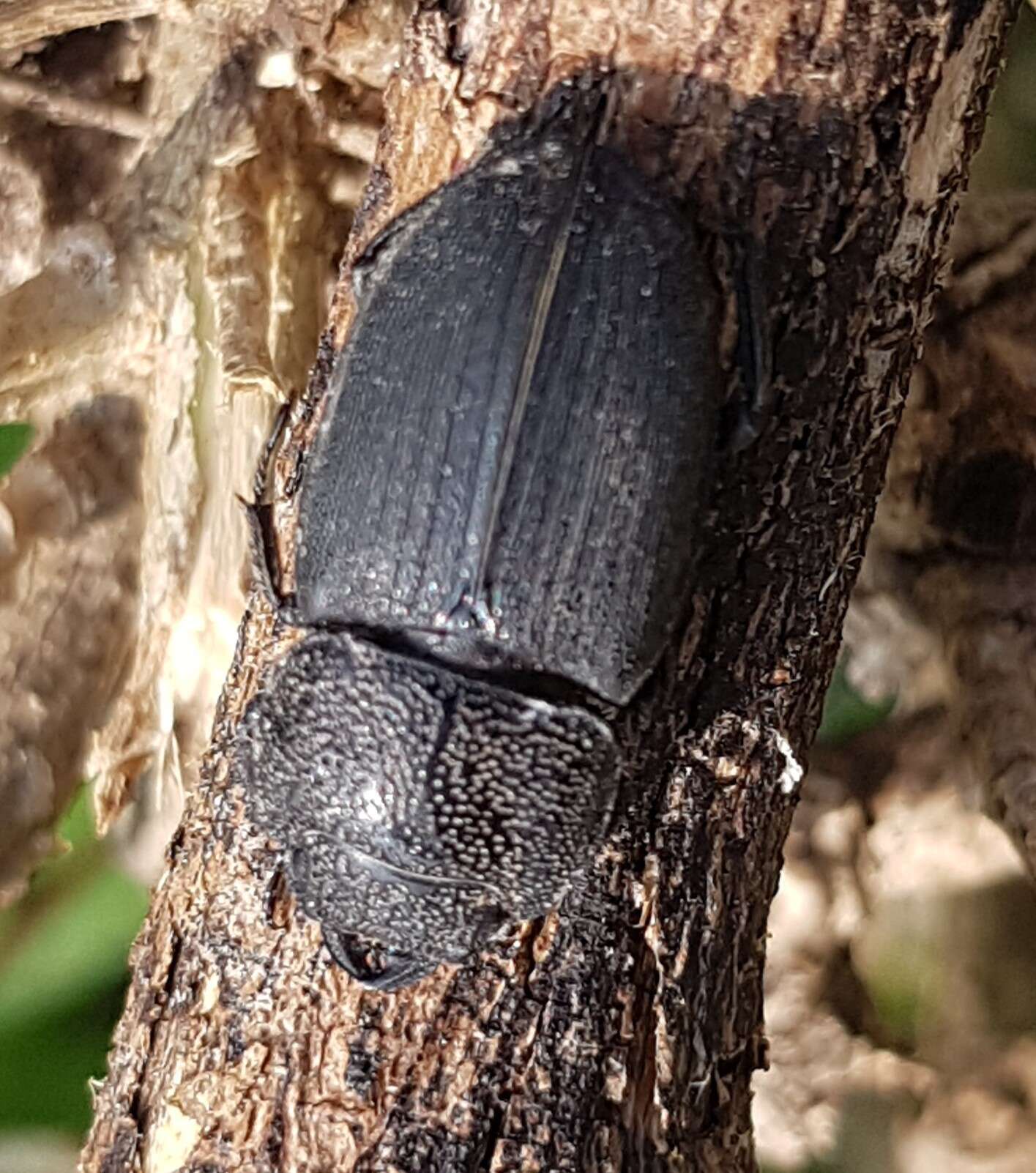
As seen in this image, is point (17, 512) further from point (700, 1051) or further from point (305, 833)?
point (700, 1051)

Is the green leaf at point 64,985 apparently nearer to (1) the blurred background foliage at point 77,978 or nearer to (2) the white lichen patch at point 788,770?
(1) the blurred background foliage at point 77,978

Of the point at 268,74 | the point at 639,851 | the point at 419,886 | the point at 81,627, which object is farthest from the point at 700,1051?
the point at 268,74

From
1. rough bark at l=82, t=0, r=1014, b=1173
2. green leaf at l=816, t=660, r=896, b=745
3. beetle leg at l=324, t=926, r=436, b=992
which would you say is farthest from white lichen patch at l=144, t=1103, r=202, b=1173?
green leaf at l=816, t=660, r=896, b=745

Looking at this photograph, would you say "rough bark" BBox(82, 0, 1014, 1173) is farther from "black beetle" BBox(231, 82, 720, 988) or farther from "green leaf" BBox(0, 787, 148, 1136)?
"green leaf" BBox(0, 787, 148, 1136)

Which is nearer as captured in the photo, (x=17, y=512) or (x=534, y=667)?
(x=534, y=667)

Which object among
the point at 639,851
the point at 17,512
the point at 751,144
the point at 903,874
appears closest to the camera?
the point at 751,144

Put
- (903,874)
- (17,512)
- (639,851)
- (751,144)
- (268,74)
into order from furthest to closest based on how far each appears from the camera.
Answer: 1. (903,874)
2. (17,512)
3. (268,74)
4. (639,851)
5. (751,144)
